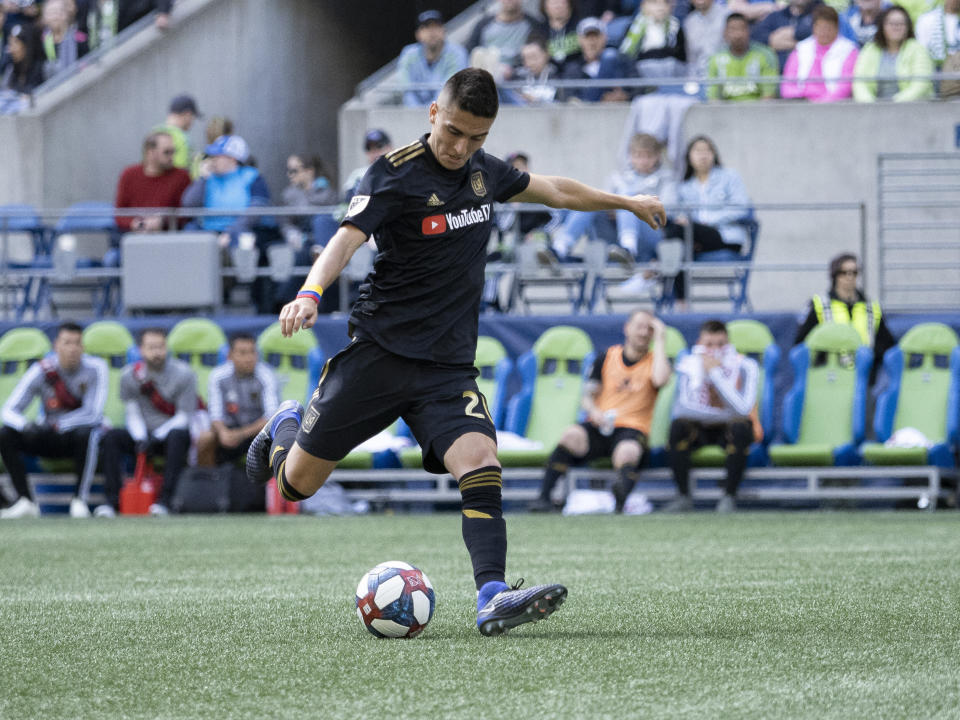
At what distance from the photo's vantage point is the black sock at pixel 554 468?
13.6m

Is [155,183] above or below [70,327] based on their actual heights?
above

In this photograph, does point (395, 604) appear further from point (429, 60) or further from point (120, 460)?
point (429, 60)

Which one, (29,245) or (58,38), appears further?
(58,38)

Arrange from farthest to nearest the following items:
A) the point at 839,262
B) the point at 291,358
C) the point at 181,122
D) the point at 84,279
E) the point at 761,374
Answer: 1. the point at 181,122
2. the point at 84,279
3. the point at 291,358
4. the point at 761,374
5. the point at 839,262

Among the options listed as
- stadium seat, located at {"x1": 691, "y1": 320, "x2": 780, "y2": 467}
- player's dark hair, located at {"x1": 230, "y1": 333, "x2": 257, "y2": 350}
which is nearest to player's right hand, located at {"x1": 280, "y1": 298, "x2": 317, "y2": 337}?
stadium seat, located at {"x1": 691, "y1": 320, "x2": 780, "y2": 467}

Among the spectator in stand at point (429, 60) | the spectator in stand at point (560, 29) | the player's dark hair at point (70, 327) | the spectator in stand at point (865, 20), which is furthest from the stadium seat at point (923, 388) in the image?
the player's dark hair at point (70, 327)

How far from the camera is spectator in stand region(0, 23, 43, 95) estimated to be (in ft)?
66.6

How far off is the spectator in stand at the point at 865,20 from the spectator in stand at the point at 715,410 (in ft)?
18.0

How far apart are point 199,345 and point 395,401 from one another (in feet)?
31.9

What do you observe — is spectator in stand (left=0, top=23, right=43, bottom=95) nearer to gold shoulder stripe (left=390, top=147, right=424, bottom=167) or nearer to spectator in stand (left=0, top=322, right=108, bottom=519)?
spectator in stand (left=0, top=322, right=108, bottom=519)

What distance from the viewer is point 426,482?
14.5m

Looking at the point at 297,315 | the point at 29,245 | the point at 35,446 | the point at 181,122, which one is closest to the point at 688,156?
the point at 181,122

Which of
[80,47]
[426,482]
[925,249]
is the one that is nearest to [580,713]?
[426,482]

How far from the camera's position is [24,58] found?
801 inches
